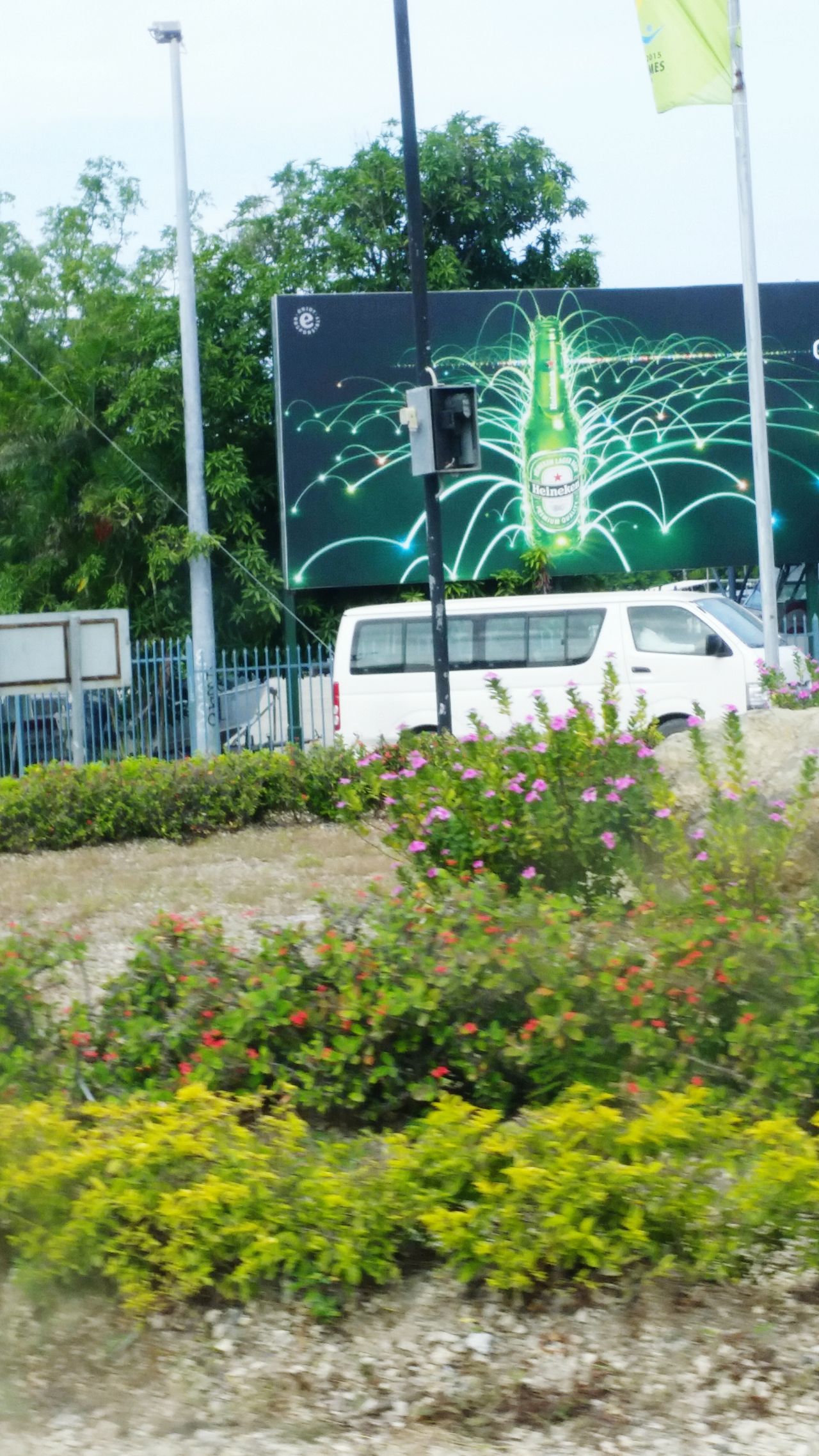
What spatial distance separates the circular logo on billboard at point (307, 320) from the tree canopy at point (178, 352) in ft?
6.08

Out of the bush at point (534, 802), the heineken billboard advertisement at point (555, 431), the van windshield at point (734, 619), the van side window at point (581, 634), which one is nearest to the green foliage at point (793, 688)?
the bush at point (534, 802)

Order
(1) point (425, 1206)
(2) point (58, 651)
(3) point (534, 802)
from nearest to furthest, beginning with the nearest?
(1) point (425, 1206) < (3) point (534, 802) < (2) point (58, 651)

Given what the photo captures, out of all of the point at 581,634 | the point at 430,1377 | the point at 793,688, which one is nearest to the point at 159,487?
the point at 581,634

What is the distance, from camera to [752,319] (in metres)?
16.9

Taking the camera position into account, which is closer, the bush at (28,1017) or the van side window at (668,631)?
the bush at (28,1017)

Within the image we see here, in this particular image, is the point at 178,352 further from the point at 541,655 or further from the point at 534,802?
the point at 534,802

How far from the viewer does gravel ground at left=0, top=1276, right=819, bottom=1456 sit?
298 cm

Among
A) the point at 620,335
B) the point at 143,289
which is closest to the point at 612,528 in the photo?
→ the point at 620,335

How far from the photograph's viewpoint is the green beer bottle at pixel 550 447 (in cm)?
2005

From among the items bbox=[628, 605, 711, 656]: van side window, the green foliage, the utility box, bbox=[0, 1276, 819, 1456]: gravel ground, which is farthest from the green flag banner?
bbox=[0, 1276, 819, 1456]: gravel ground

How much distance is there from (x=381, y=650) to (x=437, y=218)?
35.7ft

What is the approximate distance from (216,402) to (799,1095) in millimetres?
18275

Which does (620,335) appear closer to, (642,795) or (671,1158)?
(642,795)

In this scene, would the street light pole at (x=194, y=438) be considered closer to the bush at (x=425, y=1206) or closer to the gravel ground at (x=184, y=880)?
the gravel ground at (x=184, y=880)
